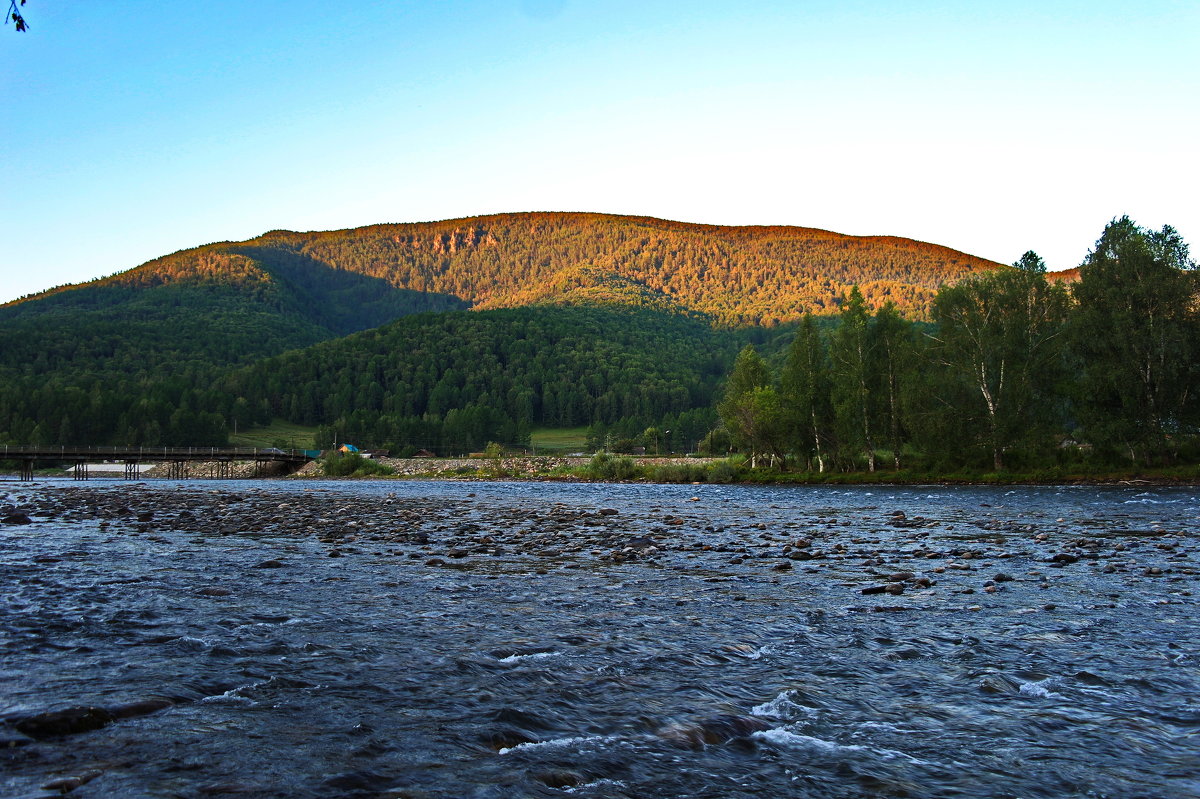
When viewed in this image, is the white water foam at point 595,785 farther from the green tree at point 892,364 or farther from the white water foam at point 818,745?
the green tree at point 892,364

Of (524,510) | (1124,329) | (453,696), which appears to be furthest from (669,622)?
(1124,329)

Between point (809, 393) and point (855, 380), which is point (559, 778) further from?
point (809, 393)

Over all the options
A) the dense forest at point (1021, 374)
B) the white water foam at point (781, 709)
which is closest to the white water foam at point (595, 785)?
the white water foam at point (781, 709)

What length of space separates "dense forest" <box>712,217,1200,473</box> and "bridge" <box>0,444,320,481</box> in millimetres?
109648

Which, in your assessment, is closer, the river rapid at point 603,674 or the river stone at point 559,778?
the river stone at point 559,778

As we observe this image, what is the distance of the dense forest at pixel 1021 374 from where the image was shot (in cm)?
5294

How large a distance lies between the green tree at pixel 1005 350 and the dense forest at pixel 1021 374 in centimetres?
10

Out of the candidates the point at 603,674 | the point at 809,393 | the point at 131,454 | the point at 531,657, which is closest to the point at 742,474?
the point at 809,393

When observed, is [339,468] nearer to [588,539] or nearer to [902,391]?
[902,391]

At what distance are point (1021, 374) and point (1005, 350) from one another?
2213mm

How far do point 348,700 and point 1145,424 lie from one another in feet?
204

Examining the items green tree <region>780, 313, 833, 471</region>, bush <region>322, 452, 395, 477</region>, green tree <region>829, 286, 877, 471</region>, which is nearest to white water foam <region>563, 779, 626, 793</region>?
green tree <region>829, 286, 877, 471</region>

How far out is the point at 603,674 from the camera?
851cm

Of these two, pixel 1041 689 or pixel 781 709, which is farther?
pixel 1041 689
